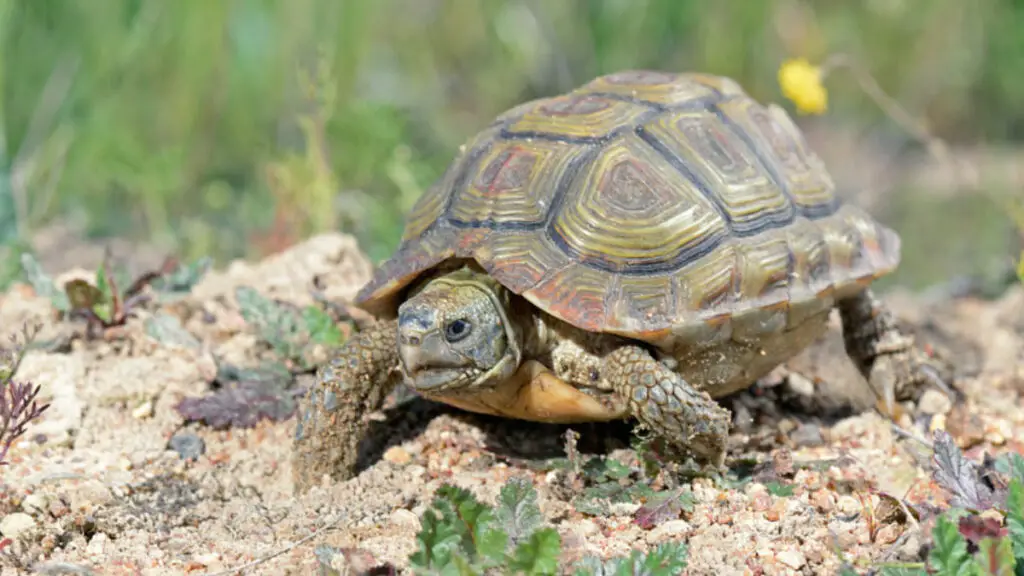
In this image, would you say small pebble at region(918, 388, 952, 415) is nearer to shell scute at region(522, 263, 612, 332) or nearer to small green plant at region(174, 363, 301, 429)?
shell scute at region(522, 263, 612, 332)

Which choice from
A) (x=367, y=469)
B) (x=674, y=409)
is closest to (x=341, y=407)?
(x=367, y=469)

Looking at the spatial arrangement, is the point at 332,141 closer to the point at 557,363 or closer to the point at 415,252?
the point at 415,252

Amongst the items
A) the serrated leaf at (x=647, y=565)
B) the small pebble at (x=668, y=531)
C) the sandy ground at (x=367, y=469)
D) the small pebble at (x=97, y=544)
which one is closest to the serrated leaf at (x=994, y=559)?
the sandy ground at (x=367, y=469)

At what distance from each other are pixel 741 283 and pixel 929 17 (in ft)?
22.2

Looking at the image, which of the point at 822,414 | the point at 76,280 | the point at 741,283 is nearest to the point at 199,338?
the point at 76,280

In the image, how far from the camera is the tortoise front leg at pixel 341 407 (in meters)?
3.01

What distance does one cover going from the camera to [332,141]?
18.9ft

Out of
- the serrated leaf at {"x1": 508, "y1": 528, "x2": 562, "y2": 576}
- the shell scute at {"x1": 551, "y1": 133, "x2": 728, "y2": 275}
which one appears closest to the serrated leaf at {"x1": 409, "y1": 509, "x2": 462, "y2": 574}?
the serrated leaf at {"x1": 508, "y1": 528, "x2": 562, "y2": 576}

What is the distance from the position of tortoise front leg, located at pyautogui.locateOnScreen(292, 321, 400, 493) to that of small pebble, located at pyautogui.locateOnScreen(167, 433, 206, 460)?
0.39 meters

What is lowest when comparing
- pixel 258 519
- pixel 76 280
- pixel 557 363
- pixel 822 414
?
pixel 822 414

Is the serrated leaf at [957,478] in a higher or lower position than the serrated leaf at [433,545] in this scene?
lower

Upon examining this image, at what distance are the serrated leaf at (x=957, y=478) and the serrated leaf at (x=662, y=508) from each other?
2.17 ft

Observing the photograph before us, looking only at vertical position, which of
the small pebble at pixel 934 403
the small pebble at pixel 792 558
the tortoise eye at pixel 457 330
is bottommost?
the small pebble at pixel 792 558

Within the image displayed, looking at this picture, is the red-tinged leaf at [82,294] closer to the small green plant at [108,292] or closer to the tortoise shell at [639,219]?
the small green plant at [108,292]
